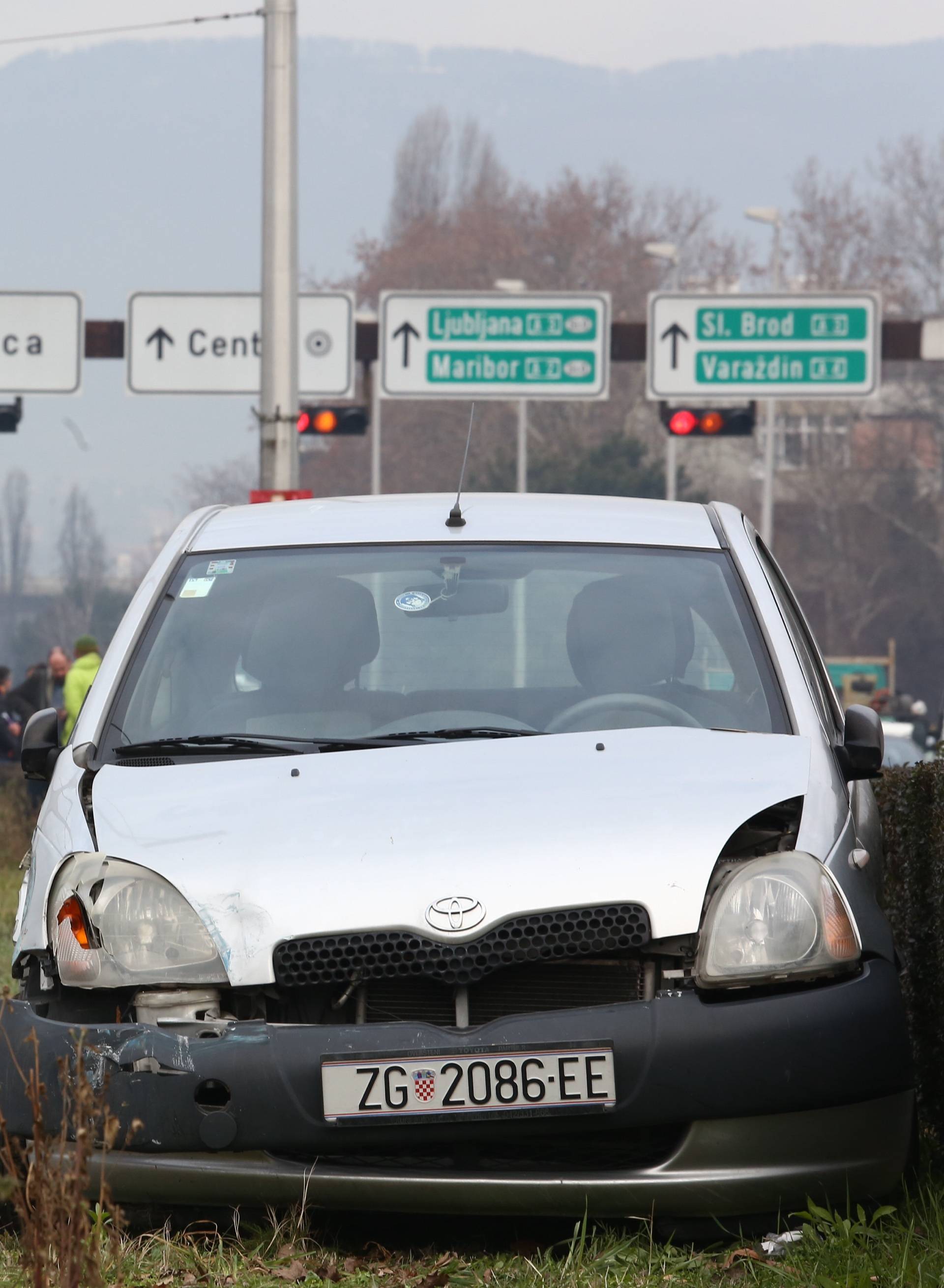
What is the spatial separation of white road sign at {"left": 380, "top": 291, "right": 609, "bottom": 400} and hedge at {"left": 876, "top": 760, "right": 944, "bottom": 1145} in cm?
1459

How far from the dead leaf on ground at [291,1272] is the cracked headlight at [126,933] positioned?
21.6 inches

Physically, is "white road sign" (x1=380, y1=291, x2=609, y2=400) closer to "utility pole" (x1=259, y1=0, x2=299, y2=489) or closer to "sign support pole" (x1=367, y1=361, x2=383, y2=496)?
"sign support pole" (x1=367, y1=361, x2=383, y2=496)

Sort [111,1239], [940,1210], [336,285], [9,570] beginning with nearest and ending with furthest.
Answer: [111,1239] < [940,1210] < [336,285] < [9,570]

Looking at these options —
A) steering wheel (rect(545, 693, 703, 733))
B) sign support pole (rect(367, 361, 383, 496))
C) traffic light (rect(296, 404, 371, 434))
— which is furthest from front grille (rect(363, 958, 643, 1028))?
sign support pole (rect(367, 361, 383, 496))

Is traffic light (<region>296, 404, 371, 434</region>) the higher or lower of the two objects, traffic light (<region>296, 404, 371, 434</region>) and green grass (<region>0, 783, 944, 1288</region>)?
the higher

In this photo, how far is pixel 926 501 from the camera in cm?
6644

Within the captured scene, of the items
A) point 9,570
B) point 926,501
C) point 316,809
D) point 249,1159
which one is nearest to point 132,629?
point 316,809

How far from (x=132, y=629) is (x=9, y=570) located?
368 feet

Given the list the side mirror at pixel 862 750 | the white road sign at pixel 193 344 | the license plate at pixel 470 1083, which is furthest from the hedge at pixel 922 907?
the white road sign at pixel 193 344

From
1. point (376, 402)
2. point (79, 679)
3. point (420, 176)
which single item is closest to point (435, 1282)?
point (79, 679)

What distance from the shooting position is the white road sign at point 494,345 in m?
20.1

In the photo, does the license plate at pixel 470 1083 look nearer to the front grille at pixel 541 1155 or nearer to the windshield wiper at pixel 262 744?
the front grille at pixel 541 1155

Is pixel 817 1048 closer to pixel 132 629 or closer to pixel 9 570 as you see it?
pixel 132 629

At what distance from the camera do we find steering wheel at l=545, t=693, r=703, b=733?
4.61 m
